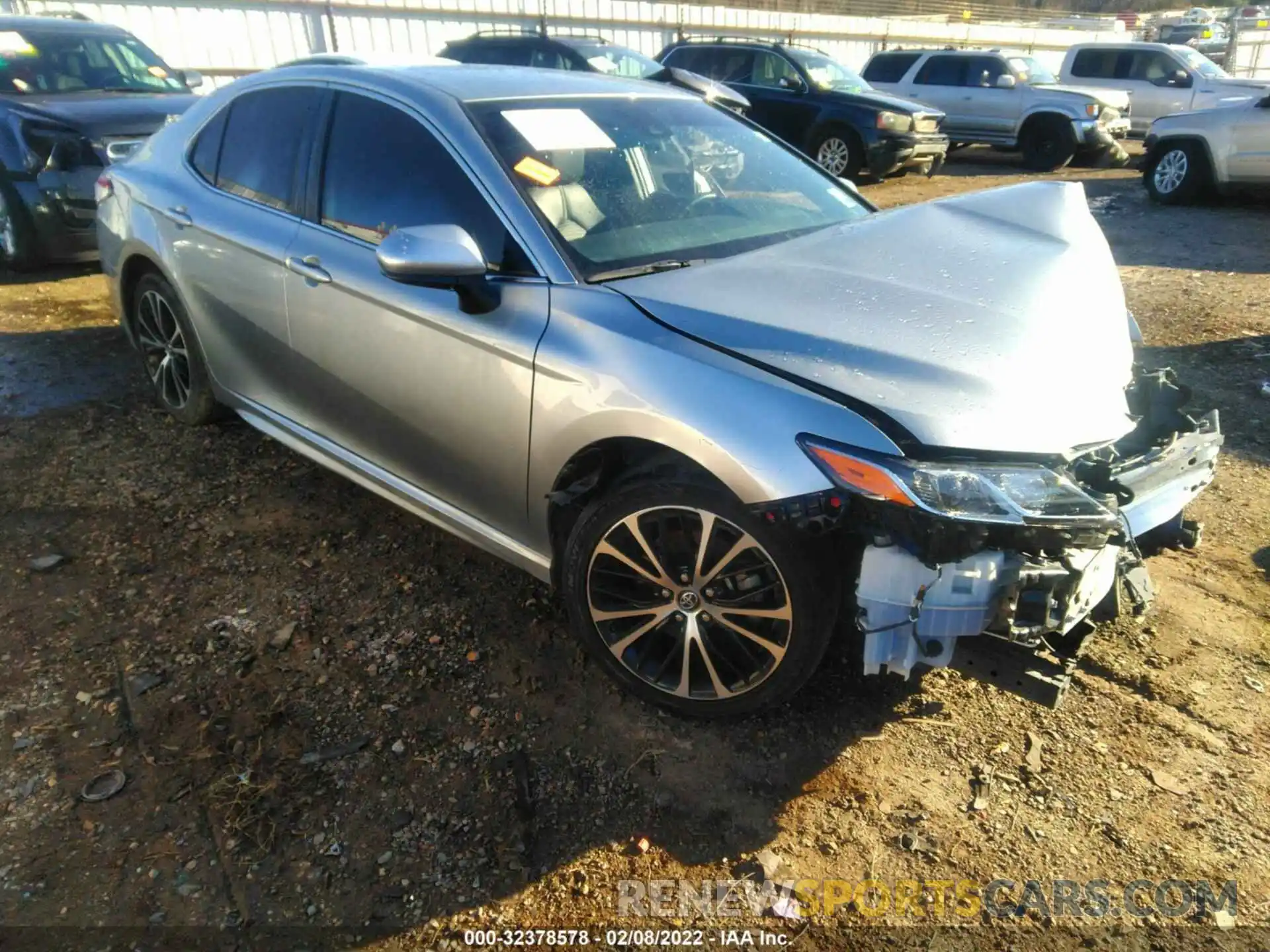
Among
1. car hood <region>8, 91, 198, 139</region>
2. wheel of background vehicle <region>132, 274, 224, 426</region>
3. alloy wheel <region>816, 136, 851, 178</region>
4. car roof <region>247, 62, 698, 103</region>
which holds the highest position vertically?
car roof <region>247, 62, 698, 103</region>

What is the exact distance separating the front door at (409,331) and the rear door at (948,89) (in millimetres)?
13453

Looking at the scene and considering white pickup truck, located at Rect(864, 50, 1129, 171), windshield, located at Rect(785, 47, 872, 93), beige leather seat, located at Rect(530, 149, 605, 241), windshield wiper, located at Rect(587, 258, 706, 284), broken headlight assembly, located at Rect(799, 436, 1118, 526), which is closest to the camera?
broken headlight assembly, located at Rect(799, 436, 1118, 526)

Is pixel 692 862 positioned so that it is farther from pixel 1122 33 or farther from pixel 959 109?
pixel 1122 33

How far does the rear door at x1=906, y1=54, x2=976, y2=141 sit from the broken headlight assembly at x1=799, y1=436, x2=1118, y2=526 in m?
14.0

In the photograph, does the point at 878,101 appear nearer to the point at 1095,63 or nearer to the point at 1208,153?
the point at 1208,153

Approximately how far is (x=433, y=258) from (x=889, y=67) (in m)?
15.3

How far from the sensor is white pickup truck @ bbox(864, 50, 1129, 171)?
13297 millimetres

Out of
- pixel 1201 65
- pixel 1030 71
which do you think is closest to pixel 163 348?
pixel 1030 71

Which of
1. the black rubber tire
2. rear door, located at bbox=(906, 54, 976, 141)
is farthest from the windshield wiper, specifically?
rear door, located at bbox=(906, 54, 976, 141)

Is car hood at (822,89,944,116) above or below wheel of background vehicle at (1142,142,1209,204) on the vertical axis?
above

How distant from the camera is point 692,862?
2.24m

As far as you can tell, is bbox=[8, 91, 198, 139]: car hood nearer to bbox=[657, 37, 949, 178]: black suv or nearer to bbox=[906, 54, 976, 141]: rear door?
bbox=[657, 37, 949, 178]: black suv

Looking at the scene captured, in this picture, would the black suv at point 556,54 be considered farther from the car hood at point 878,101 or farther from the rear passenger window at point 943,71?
→ the rear passenger window at point 943,71

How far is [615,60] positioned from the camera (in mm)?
11766
